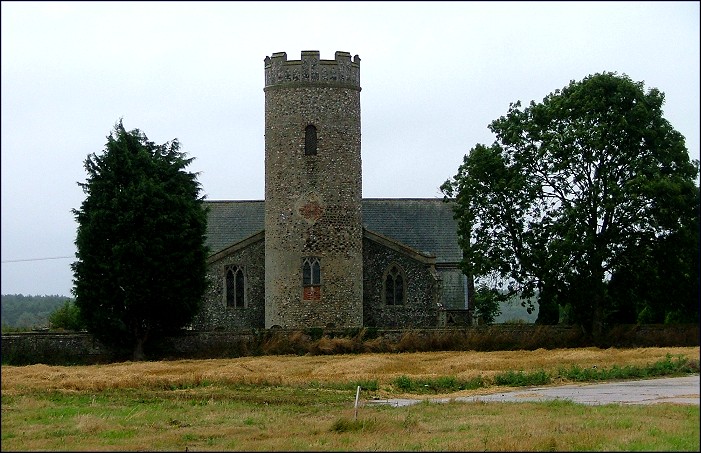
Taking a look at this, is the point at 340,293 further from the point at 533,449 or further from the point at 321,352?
the point at 533,449

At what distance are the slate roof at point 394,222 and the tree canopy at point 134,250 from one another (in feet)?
34.8

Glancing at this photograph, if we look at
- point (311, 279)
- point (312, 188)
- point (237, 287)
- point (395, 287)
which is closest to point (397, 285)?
point (395, 287)

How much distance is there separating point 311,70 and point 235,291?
11177 mm

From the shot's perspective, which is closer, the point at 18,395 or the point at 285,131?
the point at 18,395

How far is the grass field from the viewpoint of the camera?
19875mm

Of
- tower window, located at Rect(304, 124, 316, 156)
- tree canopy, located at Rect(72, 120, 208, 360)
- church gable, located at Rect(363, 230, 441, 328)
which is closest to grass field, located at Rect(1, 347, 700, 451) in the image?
tree canopy, located at Rect(72, 120, 208, 360)

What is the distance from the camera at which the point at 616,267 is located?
4741 cm

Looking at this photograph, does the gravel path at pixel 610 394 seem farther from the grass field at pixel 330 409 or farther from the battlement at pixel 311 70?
the battlement at pixel 311 70

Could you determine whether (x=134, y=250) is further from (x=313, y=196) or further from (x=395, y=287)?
(x=395, y=287)

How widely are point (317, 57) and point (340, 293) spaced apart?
34.1 ft

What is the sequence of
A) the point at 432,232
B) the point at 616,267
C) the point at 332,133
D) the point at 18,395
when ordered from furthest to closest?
the point at 432,232, the point at 332,133, the point at 616,267, the point at 18,395

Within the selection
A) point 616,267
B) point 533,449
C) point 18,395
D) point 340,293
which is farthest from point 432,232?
point 533,449

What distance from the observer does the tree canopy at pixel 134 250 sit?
150 ft

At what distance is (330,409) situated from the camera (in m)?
26.5
